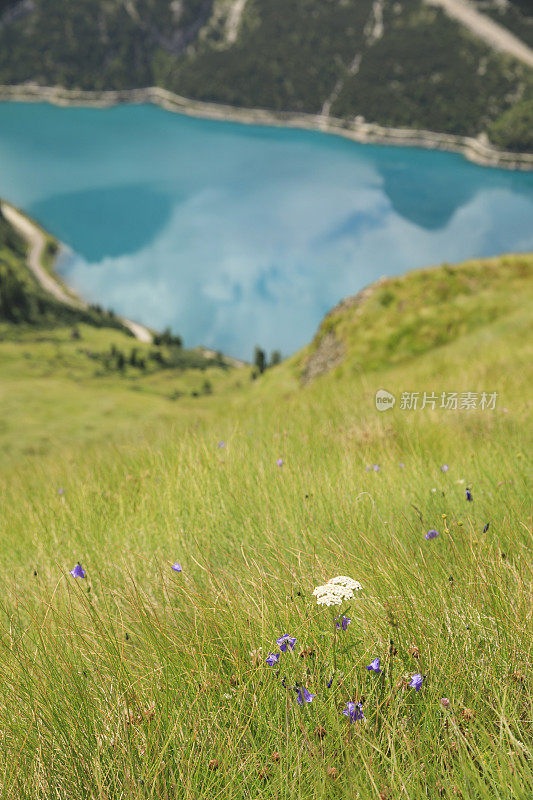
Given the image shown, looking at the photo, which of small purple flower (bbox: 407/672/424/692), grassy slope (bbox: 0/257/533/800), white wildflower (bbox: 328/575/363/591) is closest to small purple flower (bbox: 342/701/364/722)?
grassy slope (bbox: 0/257/533/800)

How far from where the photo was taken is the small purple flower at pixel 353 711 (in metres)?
1.77

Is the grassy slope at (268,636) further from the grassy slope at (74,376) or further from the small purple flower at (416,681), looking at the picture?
the grassy slope at (74,376)

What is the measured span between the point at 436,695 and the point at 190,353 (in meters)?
172

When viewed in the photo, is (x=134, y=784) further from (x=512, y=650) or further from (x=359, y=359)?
(x=359, y=359)

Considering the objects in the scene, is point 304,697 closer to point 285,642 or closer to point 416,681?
point 285,642

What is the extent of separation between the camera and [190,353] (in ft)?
561

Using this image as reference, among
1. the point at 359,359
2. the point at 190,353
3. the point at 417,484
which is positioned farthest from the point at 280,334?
the point at 417,484

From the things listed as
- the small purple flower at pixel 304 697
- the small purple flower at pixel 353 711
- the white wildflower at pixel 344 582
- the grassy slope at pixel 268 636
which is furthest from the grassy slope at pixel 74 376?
the small purple flower at pixel 353 711

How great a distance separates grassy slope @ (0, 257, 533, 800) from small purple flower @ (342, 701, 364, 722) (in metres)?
0.05

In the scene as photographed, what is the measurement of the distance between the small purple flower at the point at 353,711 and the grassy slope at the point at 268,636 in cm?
5

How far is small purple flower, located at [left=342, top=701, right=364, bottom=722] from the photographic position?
177 cm

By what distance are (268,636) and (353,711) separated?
0.54 m

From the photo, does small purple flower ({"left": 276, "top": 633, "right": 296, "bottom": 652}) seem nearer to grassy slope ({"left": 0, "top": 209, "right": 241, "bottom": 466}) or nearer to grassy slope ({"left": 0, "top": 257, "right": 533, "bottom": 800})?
grassy slope ({"left": 0, "top": 257, "right": 533, "bottom": 800})

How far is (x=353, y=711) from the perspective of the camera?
1799 mm
